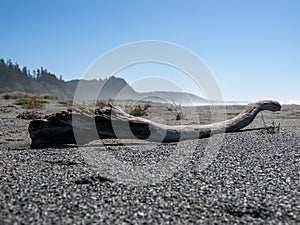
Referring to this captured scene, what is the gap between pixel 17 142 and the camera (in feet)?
21.1

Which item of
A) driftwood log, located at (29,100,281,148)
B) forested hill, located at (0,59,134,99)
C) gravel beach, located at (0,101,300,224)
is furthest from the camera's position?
forested hill, located at (0,59,134,99)

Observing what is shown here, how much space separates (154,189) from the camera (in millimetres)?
3412

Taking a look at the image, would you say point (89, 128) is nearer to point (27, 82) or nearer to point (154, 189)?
point (154, 189)

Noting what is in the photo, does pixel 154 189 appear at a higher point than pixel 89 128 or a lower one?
lower

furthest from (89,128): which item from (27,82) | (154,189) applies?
(27,82)

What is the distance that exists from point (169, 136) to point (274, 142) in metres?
1.80

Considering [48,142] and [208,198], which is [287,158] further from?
[48,142]

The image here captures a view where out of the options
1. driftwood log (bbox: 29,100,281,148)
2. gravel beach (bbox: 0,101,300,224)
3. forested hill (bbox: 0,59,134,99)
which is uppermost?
forested hill (bbox: 0,59,134,99)

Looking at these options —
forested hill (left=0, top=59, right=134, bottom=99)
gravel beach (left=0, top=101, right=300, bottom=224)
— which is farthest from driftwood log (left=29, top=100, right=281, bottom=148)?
forested hill (left=0, top=59, right=134, bottom=99)

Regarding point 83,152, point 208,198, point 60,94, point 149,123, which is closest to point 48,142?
point 83,152

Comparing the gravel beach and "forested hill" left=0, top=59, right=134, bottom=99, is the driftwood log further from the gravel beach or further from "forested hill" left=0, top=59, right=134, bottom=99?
"forested hill" left=0, top=59, right=134, bottom=99

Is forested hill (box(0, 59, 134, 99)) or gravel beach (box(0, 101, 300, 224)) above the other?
forested hill (box(0, 59, 134, 99))

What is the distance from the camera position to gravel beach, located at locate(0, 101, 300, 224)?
270cm

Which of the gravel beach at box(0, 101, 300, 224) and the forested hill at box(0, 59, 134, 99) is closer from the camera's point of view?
the gravel beach at box(0, 101, 300, 224)
